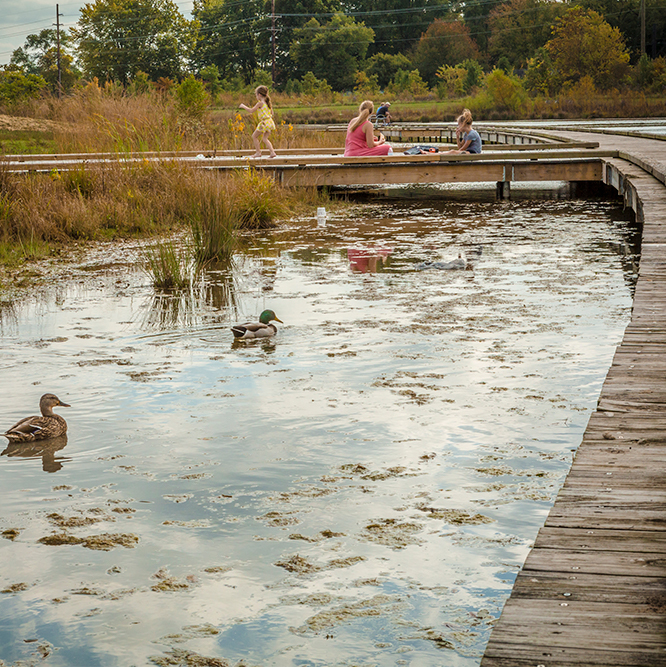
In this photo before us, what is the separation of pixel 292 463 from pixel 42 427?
133cm

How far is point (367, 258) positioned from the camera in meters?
10.3

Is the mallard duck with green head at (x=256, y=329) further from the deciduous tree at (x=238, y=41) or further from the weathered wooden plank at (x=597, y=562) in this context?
the deciduous tree at (x=238, y=41)

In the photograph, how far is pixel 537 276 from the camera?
28.7 ft

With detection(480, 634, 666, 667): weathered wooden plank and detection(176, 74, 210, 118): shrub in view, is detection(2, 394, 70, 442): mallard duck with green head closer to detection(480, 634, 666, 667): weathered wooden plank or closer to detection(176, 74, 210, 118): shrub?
detection(480, 634, 666, 667): weathered wooden plank

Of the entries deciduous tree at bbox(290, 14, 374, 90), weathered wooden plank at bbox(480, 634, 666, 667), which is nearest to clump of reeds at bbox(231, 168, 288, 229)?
weathered wooden plank at bbox(480, 634, 666, 667)

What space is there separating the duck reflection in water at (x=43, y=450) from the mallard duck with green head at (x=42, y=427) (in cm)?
3

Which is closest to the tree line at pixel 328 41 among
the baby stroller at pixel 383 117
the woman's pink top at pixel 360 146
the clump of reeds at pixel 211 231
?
the baby stroller at pixel 383 117

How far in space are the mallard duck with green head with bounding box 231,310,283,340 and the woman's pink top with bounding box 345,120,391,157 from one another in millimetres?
9964

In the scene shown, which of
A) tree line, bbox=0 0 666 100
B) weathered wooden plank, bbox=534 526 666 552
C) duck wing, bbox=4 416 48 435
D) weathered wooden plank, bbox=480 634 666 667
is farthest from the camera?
tree line, bbox=0 0 666 100

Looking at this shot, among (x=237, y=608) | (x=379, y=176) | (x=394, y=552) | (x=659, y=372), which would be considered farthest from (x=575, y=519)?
(x=379, y=176)

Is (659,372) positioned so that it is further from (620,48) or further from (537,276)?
(620,48)

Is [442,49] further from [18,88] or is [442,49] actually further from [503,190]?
[503,190]

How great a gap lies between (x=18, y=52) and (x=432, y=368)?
3236 inches

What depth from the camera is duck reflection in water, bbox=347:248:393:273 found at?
9.60 metres
